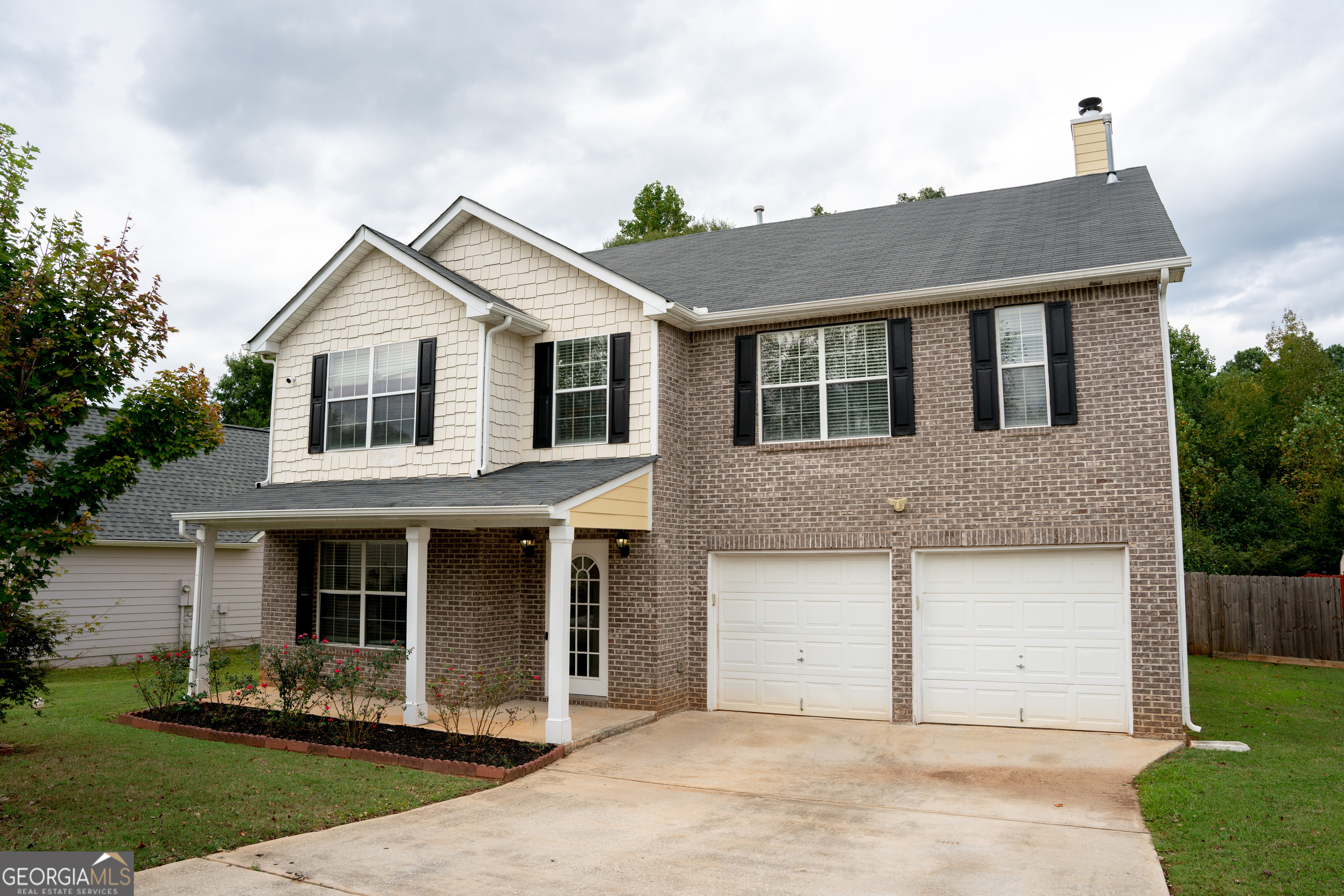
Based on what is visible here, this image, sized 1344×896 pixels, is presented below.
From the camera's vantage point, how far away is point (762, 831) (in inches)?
265

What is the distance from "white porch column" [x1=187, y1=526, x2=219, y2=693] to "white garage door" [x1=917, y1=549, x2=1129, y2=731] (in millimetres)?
10033

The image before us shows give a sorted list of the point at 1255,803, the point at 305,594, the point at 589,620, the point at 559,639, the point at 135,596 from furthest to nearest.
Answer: the point at 135,596
the point at 305,594
the point at 589,620
the point at 559,639
the point at 1255,803

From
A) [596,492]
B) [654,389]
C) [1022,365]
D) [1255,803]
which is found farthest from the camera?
[654,389]

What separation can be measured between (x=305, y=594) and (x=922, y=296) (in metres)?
10.3

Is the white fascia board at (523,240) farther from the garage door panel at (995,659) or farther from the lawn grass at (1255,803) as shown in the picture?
the lawn grass at (1255,803)

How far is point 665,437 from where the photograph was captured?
12.0m

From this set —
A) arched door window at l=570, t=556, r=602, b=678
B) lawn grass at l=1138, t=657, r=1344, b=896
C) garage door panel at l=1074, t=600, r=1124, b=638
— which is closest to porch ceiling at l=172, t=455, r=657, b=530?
arched door window at l=570, t=556, r=602, b=678

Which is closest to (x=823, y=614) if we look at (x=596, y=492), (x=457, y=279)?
(x=596, y=492)

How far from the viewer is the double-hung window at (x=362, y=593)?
12695 mm

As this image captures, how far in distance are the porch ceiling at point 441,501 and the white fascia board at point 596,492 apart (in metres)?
0.01

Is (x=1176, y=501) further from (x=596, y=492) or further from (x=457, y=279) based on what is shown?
(x=457, y=279)

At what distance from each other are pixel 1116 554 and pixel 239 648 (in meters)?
18.3

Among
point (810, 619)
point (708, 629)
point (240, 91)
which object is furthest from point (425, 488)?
point (240, 91)

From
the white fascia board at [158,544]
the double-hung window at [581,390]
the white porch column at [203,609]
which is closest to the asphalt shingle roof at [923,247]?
the double-hung window at [581,390]
